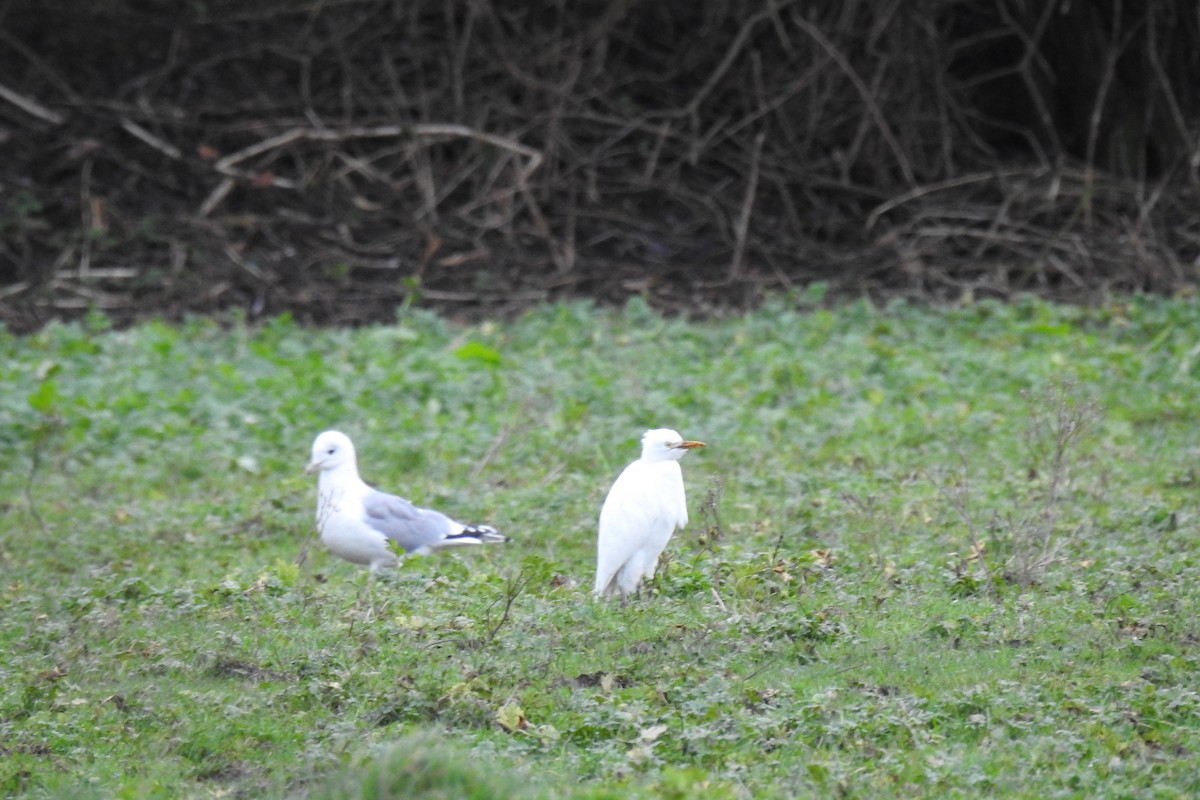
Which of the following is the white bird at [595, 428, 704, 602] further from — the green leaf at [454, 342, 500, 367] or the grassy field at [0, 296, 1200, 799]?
the green leaf at [454, 342, 500, 367]

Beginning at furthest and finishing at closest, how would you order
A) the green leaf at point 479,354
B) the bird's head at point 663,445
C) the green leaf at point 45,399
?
the green leaf at point 479,354 → the green leaf at point 45,399 → the bird's head at point 663,445

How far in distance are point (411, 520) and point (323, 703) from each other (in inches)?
91.5

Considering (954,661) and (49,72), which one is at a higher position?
(49,72)

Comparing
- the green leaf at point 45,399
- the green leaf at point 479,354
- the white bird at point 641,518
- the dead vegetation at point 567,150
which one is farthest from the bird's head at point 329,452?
the dead vegetation at point 567,150

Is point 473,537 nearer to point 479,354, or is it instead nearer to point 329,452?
point 329,452

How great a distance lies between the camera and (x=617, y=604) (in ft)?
19.6

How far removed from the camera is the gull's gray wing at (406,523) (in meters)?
7.29

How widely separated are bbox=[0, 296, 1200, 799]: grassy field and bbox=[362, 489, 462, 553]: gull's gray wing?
0.49ft

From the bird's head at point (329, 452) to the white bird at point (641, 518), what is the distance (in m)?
2.08

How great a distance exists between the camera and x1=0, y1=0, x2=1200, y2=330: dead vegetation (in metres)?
13.9

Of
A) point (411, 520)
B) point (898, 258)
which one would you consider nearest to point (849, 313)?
point (898, 258)

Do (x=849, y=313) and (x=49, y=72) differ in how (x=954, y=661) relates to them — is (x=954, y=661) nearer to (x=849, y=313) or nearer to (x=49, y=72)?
(x=849, y=313)

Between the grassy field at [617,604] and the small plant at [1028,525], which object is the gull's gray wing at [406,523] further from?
the small plant at [1028,525]

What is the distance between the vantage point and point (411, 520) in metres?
7.38
